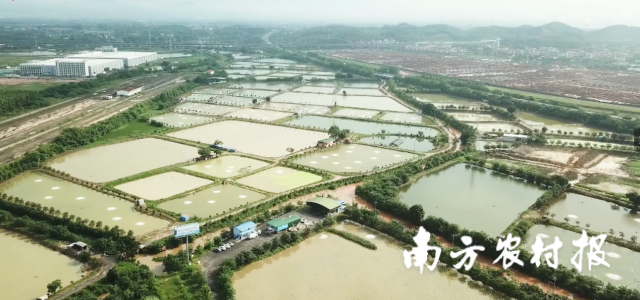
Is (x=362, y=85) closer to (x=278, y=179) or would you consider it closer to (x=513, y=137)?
(x=513, y=137)

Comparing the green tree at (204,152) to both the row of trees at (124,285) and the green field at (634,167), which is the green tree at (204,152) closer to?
the row of trees at (124,285)

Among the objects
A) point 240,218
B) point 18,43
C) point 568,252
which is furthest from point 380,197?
point 18,43

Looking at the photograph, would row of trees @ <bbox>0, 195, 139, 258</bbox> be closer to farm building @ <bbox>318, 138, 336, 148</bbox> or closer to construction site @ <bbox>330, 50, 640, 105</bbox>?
farm building @ <bbox>318, 138, 336, 148</bbox>

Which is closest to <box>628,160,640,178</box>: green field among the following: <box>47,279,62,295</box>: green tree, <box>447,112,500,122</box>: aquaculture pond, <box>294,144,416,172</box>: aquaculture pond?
<box>294,144,416,172</box>: aquaculture pond

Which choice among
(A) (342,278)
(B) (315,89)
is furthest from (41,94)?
(A) (342,278)

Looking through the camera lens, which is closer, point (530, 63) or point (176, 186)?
point (176, 186)

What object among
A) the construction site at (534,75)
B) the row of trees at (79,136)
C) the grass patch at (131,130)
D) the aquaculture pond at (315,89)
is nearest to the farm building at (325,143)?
the grass patch at (131,130)

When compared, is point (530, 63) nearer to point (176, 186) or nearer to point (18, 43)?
point (176, 186)
